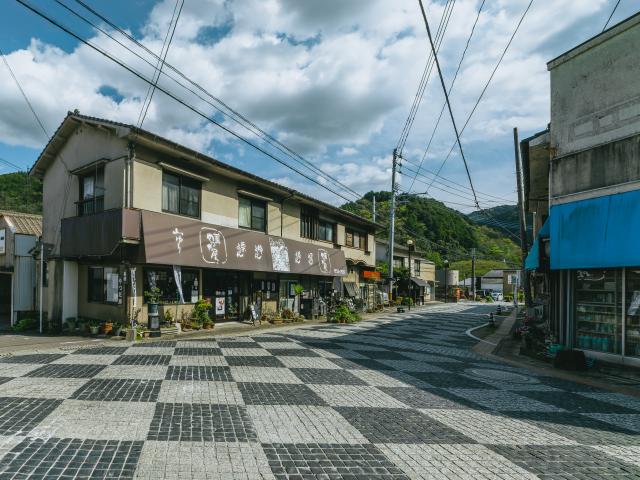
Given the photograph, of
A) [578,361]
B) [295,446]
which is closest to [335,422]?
[295,446]

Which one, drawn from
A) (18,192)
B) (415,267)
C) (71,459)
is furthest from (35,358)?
(415,267)

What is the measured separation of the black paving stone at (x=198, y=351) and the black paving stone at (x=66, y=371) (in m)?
2.25

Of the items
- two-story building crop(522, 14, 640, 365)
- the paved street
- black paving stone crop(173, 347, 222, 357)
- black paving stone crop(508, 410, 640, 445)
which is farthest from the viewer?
black paving stone crop(173, 347, 222, 357)

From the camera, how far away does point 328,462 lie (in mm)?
4492

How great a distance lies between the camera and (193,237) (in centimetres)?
1495

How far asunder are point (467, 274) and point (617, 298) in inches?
3142

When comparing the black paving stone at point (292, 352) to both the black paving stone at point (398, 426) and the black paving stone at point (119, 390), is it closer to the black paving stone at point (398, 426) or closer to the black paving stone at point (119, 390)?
the black paving stone at point (119, 390)

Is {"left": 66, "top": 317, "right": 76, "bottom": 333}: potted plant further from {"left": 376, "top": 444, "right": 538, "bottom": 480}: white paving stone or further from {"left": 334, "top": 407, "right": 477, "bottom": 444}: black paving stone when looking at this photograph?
{"left": 376, "top": 444, "right": 538, "bottom": 480}: white paving stone

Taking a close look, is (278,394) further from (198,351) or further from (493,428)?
(198,351)

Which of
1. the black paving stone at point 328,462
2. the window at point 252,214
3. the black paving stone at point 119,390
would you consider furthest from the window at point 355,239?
the black paving stone at point 328,462

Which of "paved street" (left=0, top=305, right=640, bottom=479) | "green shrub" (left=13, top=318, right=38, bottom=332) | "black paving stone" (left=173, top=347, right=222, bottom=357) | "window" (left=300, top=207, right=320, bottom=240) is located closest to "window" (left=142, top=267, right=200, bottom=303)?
"black paving stone" (left=173, top=347, right=222, bottom=357)

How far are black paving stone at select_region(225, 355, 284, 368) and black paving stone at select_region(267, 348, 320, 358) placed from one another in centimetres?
66

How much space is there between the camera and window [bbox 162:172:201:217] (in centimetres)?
1513

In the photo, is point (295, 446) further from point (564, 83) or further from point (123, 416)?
point (564, 83)
